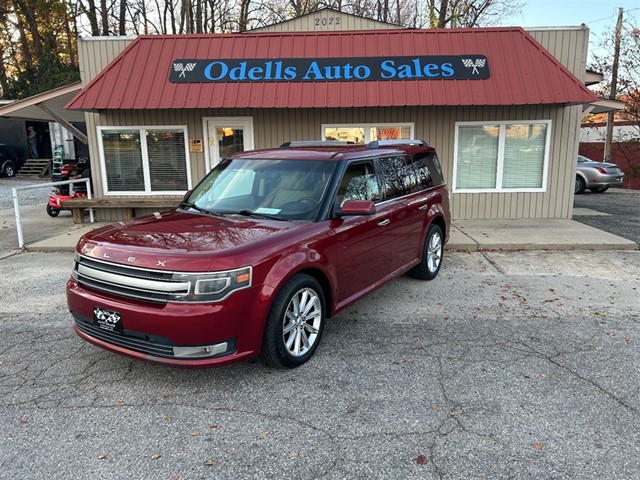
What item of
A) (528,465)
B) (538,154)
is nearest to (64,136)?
(538,154)

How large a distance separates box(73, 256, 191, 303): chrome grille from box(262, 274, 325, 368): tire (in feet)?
2.35

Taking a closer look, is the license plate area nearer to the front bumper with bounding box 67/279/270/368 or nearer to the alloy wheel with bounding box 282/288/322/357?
the front bumper with bounding box 67/279/270/368

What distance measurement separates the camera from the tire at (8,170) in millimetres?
24594

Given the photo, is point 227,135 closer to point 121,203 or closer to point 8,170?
point 121,203

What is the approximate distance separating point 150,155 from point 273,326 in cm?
853

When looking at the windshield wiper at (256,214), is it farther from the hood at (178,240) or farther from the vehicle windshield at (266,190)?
the hood at (178,240)

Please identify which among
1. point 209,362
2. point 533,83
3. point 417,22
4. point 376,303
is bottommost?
point 376,303

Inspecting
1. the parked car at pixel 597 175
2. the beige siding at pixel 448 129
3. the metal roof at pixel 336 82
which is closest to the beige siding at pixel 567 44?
the metal roof at pixel 336 82

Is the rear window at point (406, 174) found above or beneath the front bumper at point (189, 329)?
above

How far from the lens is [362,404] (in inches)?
134

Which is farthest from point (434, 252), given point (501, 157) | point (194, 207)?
point (501, 157)

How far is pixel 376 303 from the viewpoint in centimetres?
557

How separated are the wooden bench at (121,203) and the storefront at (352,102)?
49cm

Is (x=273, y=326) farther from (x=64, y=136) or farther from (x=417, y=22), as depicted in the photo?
(x=417, y=22)
